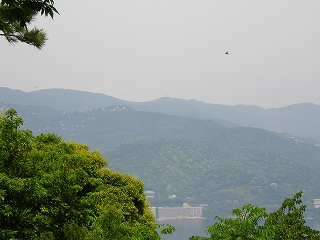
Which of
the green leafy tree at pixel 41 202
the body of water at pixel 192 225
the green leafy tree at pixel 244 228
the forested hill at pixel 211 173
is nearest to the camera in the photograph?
the green leafy tree at pixel 41 202

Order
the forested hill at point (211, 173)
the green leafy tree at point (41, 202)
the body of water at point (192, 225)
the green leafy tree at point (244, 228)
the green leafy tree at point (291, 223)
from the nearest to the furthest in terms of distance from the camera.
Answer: the green leafy tree at point (41, 202)
the green leafy tree at point (244, 228)
the green leafy tree at point (291, 223)
the body of water at point (192, 225)
the forested hill at point (211, 173)

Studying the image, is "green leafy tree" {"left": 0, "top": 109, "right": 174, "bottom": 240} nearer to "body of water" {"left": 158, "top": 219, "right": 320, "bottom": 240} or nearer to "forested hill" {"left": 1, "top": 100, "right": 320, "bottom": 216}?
"body of water" {"left": 158, "top": 219, "right": 320, "bottom": 240}

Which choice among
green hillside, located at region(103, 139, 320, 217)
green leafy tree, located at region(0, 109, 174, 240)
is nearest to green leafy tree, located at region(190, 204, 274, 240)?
green leafy tree, located at region(0, 109, 174, 240)

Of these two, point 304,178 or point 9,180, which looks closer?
point 9,180

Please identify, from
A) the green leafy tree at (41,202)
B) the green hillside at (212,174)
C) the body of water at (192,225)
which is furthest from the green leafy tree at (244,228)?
the green hillside at (212,174)

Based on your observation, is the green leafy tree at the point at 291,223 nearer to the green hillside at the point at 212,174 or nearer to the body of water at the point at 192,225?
the body of water at the point at 192,225

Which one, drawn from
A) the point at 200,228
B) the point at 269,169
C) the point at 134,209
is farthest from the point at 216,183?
the point at 134,209

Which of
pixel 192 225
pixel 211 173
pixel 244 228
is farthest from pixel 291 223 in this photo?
pixel 211 173

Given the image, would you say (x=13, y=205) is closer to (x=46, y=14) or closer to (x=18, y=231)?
(x=18, y=231)
